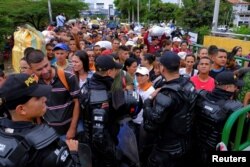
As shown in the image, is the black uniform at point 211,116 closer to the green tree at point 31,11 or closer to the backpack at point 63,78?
the backpack at point 63,78

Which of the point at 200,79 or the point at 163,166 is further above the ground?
the point at 200,79

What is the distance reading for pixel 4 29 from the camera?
560 inches

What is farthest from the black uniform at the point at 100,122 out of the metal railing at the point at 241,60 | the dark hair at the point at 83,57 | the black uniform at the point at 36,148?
the metal railing at the point at 241,60

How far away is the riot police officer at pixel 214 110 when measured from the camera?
9.65 ft

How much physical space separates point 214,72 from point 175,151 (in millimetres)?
2174

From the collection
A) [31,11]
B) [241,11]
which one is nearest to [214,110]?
[31,11]

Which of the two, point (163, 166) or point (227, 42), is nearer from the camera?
point (163, 166)

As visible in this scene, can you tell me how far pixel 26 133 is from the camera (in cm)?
192

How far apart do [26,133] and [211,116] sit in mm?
1861

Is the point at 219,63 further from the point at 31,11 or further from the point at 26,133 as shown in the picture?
the point at 31,11

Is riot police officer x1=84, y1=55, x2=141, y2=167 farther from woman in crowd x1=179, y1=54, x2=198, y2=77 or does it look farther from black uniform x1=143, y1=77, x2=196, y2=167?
woman in crowd x1=179, y1=54, x2=198, y2=77

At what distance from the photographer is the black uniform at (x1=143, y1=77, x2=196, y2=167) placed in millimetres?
2915

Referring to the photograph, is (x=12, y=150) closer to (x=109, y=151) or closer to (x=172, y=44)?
(x=109, y=151)

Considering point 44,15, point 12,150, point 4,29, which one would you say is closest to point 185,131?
point 12,150
